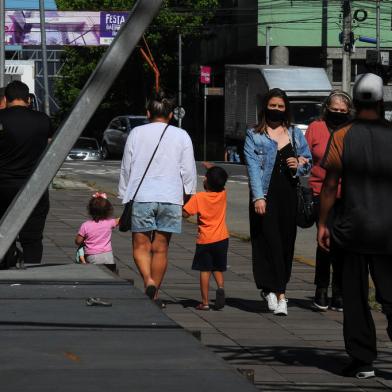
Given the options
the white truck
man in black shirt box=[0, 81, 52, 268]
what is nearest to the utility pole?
the white truck

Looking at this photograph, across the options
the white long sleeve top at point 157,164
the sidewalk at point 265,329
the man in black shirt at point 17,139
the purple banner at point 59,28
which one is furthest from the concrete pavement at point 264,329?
the purple banner at point 59,28

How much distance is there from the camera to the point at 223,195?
10797 millimetres

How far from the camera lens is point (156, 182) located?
10000mm

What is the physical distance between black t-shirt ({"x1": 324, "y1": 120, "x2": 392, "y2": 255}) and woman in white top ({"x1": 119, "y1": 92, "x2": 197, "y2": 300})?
102 inches

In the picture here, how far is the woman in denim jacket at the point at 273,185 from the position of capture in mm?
10289

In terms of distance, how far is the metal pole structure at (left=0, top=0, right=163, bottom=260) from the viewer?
6141 millimetres

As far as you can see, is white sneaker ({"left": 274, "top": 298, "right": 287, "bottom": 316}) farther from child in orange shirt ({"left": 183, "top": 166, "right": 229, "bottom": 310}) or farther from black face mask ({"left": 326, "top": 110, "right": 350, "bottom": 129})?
black face mask ({"left": 326, "top": 110, "right": 350, "bottom": 129})

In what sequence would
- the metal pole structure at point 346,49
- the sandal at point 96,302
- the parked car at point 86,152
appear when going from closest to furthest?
the sandal at point 96,302
the metal pole structure at point 346,49
the parked car at point 86,152

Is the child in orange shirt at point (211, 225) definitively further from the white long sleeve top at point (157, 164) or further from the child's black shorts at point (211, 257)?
the white long sleeve top at point (157, 164)

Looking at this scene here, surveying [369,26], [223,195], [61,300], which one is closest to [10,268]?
[61,300]

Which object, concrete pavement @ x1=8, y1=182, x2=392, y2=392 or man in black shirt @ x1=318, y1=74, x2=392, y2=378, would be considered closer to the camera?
man in black shirt @ x1=318, y1=74, x2=392, y2=378

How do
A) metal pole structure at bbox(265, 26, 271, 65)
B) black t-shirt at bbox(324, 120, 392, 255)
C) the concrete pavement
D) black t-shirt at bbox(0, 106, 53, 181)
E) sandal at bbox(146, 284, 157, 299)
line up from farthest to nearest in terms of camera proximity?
metal pole structure at bbox(265, 26, 271, 65) → black t-shirt at bbox(0, 106, 53, 181) → sandal at bbox(146, 284, 157, 299) → the concrete pavement → black t-shirt at bbox(324, 120, 392, 255)

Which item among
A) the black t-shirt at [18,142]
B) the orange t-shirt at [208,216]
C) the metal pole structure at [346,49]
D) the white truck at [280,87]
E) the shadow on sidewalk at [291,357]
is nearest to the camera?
the shadow on sidewalk at [291,357]

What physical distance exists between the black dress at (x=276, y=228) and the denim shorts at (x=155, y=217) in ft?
2.09
